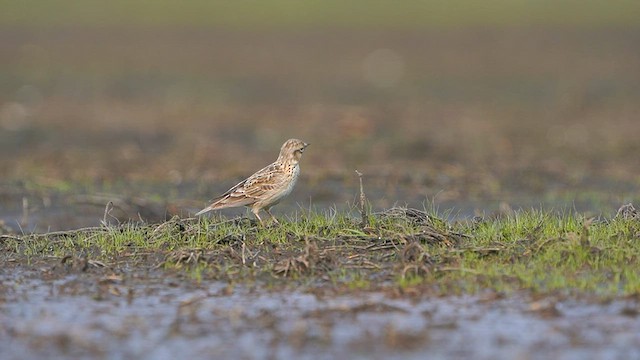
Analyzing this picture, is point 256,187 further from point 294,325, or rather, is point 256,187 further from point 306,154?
point 306,154

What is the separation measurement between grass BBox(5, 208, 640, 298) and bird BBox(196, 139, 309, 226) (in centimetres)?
30

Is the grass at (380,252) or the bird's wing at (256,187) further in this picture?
the bird's wing at (256,187)

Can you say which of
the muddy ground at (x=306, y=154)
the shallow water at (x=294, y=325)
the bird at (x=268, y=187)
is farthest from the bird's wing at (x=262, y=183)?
the shallow water at (x=294, y=325)

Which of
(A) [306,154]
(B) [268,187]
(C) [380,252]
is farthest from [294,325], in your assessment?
(A) [306,154]

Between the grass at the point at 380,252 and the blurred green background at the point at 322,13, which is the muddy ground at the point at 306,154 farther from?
the blurred green background at the point at 322,13

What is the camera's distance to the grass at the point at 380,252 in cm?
879

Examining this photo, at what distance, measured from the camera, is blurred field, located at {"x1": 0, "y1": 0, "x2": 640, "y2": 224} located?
17.2 metres

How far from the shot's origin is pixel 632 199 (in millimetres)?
14734

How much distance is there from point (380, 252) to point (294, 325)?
6.19 ft

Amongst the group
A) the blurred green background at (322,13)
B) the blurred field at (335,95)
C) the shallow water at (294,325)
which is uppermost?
the blurred green background at (322,13)

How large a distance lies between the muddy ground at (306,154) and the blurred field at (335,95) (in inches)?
3.6

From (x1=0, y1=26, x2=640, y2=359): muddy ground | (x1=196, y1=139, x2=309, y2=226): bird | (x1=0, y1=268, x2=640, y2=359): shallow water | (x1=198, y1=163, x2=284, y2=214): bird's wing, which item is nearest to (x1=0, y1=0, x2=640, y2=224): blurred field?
(x1=0, y1=26, x2=640, y2=359): muddy ground

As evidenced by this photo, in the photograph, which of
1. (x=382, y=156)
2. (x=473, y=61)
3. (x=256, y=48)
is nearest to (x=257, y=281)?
(x=382, y=156)

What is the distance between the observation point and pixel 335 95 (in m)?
27.2
